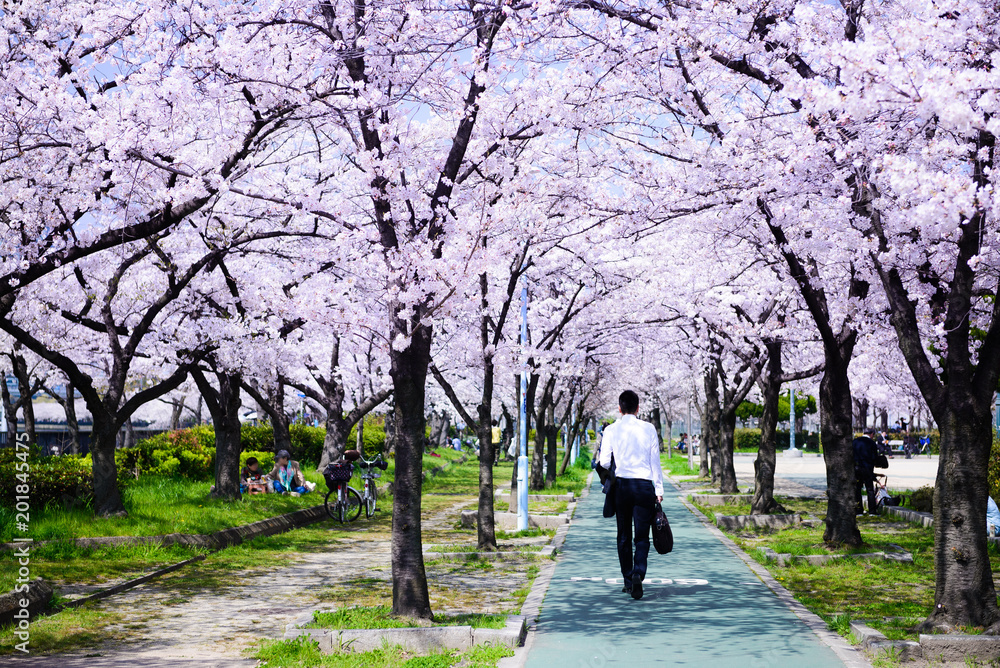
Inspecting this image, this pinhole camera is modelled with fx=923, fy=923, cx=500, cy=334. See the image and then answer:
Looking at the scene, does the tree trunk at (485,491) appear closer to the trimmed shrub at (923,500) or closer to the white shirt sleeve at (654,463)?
the white shirt sleeve at (654,463)

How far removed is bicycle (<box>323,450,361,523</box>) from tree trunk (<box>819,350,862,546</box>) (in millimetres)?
9731

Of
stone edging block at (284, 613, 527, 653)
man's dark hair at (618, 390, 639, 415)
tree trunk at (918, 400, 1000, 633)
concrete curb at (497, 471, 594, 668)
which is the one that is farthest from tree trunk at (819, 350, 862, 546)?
stone edging block at (284, 613, 527, 653)

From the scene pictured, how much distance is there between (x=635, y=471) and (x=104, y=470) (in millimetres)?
9356

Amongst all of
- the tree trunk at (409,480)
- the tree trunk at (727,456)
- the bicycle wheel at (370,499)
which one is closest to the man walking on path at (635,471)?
the tree trunk at (409,480)

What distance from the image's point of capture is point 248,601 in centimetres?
1006

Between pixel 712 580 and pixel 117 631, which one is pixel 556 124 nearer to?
pixel 712 580

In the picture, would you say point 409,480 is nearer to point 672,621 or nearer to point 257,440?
point 672,621

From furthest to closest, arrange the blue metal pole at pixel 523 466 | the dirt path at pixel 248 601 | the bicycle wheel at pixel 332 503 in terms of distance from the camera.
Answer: the bicycle wheel at pixel 332 503 < the blue metal pole at pixel 523 466 < the dirt path at pixel 248 601

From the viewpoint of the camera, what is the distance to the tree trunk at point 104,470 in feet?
47.3

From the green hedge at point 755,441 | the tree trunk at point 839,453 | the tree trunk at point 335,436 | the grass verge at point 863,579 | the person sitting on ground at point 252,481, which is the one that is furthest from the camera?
the green hedge at point 755,441

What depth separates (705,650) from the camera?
707 centimetres

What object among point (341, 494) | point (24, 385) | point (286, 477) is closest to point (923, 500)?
point (341, 494)

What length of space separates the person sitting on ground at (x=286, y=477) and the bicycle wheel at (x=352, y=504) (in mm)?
1783

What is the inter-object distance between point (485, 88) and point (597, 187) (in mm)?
3592
